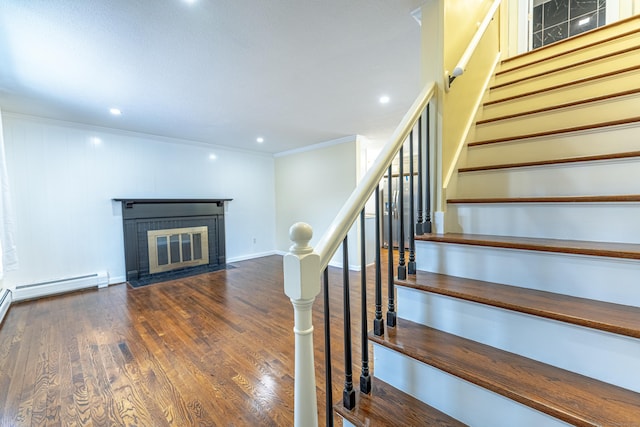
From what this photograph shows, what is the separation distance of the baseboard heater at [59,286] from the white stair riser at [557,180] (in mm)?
4797

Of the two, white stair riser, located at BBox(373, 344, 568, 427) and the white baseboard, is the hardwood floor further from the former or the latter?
white stair riser, located at BBox(373, 344, 568, 427)

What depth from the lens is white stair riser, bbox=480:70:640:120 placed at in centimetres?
165

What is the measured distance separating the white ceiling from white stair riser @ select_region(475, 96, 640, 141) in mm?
867

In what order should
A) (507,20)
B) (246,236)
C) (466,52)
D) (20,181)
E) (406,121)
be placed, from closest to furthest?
1. (406,121)
2. (466,52)
3. (507,20)
4. (20,181)
5. (246,236)

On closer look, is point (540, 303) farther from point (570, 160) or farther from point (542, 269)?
point (570, 160)

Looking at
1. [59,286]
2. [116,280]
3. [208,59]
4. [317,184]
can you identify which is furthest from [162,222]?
[208,59]

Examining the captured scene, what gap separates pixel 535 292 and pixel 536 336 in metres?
0.22

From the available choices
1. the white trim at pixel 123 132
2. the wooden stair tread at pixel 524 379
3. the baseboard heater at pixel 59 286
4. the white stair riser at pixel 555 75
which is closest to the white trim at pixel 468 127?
the white stair riser at pixel 555 75

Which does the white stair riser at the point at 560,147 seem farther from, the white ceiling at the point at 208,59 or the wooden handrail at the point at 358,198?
the white ceiling at the point at 208,59

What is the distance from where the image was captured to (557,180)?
144cm

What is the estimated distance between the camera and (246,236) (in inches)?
225

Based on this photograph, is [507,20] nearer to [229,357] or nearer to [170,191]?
[229,357]

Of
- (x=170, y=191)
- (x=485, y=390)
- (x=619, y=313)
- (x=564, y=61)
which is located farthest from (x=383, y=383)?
(x=170, y=191)

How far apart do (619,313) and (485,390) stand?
20.7 inches
